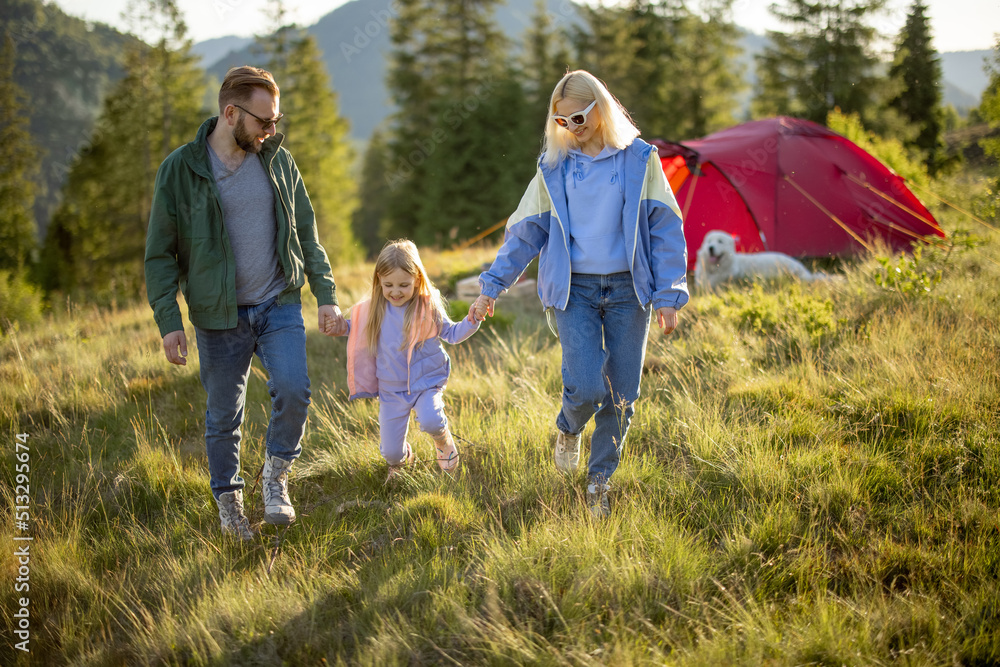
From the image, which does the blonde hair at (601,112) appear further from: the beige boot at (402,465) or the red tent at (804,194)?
the red tent at (804,194)

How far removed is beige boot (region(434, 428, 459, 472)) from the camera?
10.6 feet

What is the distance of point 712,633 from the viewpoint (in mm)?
1985

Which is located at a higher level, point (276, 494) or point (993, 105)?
point (993, 105)

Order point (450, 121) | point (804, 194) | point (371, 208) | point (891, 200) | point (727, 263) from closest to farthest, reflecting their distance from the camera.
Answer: point (727, 263) → point (891, 200) → point (804, 194) → point (450, 121) → point (371, 208)

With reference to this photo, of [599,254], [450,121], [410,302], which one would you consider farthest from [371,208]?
[599,254]

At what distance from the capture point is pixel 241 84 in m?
2.71

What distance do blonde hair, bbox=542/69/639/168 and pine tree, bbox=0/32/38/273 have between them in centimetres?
2786

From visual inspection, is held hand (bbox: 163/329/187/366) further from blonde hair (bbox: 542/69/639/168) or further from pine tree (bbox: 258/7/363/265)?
pine tree (bbox: 258/7/363/265)

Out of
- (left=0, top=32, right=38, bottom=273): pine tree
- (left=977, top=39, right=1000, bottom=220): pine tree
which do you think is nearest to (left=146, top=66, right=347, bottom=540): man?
(left=977, top=39, right=1000, bottom=220): pine tree

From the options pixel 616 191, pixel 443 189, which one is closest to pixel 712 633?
→ pixel 616 191

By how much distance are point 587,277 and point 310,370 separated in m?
3.43

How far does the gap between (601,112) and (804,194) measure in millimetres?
6430

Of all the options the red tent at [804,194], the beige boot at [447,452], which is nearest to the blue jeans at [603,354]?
the beige boot at [447,452]

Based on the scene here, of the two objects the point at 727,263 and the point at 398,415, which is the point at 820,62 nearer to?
the point at 727,263
